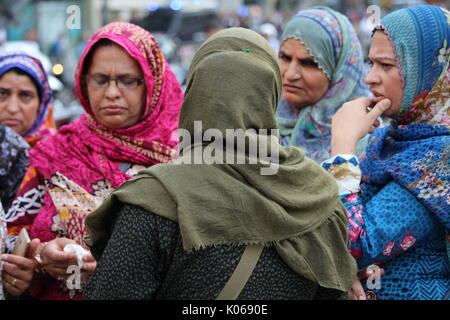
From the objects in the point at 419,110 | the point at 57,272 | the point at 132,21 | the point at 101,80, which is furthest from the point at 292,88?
the point at 132,21

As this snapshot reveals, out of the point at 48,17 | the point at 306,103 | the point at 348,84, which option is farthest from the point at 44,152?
the point at 48,17

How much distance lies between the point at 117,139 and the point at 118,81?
27cm

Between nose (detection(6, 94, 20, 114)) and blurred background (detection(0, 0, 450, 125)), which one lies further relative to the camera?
blurred background (detection(0, 0, 450, 125))

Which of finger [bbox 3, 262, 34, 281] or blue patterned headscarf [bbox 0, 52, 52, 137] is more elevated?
blue patterned headscarf [bbox 0, 52, 52, 137]

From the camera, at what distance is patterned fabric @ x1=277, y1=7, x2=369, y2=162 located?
3.62 metres

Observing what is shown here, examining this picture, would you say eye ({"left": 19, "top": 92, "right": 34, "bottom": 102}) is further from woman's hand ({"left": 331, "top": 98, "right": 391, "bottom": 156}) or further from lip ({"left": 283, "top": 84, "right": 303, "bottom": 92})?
woman's hand ({"left": 331, "top": 98, "right": 391, "bottom": 156})

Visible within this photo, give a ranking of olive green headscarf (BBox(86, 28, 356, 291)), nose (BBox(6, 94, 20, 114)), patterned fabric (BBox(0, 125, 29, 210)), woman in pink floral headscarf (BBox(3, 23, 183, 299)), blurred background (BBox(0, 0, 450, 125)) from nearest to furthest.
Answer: olive green headscarf (BBox(86, 28, 356, 291)), woman in pink floral headscarf (BBox(3, 23, 183, 299)), patterned fabric (BBox(0, 125, 29, 210)), nose (BBox(6, 94, 20, 114)), blurred background (BBox(0, 0, 450, 125))

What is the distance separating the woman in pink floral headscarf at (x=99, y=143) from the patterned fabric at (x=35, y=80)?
35.9 inches

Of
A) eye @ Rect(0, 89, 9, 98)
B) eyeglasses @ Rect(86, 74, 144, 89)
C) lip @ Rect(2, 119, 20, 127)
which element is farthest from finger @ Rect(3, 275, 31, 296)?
eye @ Rect(0, 89, 9, 98)

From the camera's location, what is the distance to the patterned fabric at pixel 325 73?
3.62m

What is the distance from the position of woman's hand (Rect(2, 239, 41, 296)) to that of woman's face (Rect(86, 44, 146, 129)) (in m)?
0.68

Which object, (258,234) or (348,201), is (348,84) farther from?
(258,234)

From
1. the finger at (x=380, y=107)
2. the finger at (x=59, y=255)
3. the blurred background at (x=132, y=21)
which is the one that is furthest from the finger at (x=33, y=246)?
the blurred background at (x=132, y=21)

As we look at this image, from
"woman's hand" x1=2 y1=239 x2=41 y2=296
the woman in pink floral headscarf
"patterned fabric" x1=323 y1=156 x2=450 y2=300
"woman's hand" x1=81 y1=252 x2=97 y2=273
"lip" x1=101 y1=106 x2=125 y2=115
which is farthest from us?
"lip" x1=101 y1=106 x2=125 y2=115
